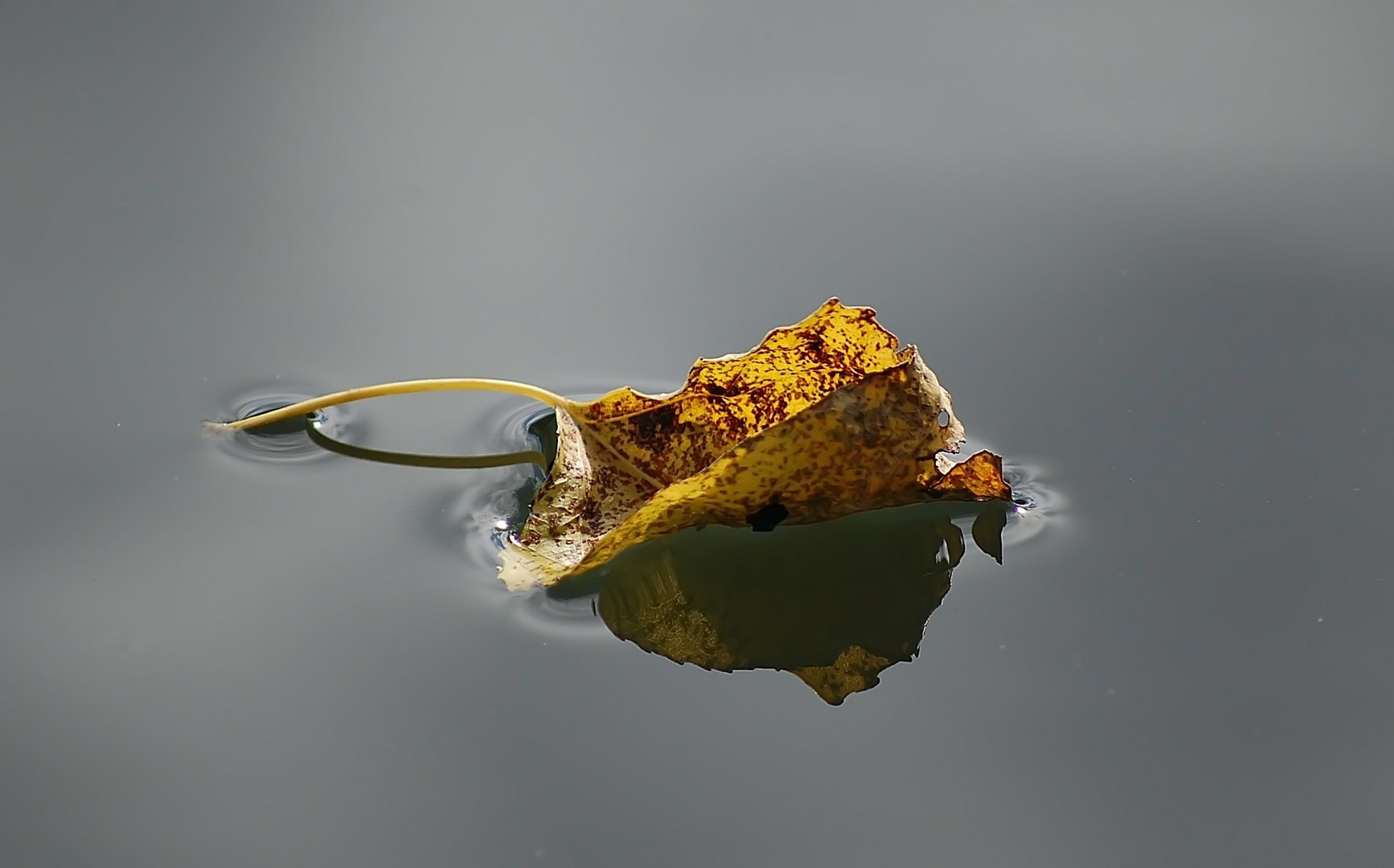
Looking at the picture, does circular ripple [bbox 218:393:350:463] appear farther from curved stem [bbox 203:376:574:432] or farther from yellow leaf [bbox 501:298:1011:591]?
yellow leaf [bbox 501:298:1011:591]

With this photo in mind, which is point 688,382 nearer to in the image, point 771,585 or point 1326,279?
point 771,585

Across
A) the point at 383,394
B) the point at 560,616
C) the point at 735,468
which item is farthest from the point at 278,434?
the point at 735,468

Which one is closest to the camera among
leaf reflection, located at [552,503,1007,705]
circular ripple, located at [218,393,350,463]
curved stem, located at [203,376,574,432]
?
leaf reflection, located at [552,503,1007,705]

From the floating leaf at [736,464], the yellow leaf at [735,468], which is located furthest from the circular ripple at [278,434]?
the yellow leaf at [735,468]

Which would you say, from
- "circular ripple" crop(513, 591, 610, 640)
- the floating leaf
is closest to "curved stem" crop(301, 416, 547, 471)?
the floating leaf

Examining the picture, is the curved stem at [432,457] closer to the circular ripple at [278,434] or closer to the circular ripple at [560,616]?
the circular ripple at [278,434]

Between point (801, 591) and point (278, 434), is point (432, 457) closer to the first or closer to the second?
point (278, 434)
